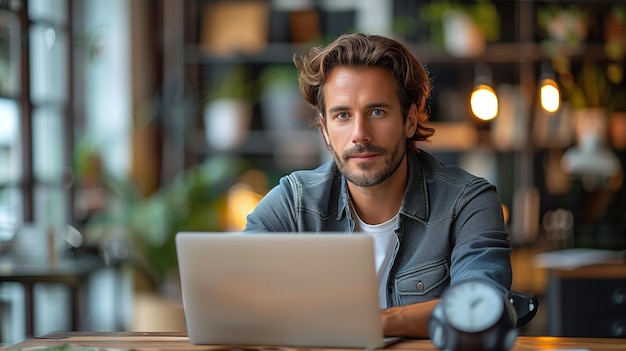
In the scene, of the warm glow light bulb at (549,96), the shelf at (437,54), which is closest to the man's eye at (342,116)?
the warm glow light bulb at (549,96)

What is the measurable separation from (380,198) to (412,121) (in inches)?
9.5

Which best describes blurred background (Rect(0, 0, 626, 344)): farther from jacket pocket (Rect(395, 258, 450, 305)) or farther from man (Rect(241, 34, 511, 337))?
jacket pocket (Rect(395, 258, 450, 305))

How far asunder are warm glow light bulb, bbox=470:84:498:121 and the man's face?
245cm

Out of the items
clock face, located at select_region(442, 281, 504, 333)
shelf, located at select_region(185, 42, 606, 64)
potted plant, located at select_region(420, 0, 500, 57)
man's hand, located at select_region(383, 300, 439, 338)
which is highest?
potted plant, located at select_region(420, 0, 500, 57)

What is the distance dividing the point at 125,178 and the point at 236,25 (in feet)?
4.51

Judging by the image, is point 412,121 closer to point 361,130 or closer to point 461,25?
point 361,130

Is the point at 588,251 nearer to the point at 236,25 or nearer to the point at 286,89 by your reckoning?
the point at 286,89

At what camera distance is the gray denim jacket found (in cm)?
264

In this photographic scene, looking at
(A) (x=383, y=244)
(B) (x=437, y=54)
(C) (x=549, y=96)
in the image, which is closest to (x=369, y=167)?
(A) (x=383, y=244)

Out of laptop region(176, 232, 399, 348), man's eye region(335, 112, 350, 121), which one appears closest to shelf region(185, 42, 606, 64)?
man's eye region(335, 112, 350, 121)

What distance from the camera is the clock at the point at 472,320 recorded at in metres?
2.12

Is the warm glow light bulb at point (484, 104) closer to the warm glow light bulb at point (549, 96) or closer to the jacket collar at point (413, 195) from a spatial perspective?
the warm glow light bulb at point (549, 96)

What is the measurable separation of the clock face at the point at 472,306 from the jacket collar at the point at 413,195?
0.60 meters

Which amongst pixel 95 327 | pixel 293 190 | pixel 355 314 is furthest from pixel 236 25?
pixel 355 314
